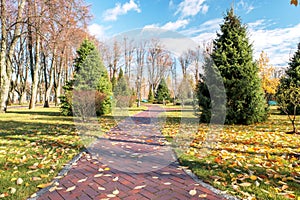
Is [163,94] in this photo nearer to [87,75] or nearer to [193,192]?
[87,75]

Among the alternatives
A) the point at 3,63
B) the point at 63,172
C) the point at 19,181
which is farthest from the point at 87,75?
the point at 19,181

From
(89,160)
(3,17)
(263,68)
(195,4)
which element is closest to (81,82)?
(3,17)

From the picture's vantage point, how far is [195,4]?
22.8ft

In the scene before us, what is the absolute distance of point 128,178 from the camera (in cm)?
321

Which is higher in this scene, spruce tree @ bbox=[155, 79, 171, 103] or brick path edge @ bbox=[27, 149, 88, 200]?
spruce tree @ bbox=[155, 79, 171, 103]

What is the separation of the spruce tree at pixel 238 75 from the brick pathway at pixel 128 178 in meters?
5.58

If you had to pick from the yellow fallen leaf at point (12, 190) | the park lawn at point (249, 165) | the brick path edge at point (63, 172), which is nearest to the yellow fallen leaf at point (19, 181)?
the yellow fallen leaf at point (12, 190)

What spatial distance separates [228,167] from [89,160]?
99.6 inches

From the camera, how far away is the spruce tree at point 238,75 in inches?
358

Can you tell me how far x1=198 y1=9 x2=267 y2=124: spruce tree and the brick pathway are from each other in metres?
5.58

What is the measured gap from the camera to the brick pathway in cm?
268

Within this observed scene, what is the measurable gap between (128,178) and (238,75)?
7760 mm

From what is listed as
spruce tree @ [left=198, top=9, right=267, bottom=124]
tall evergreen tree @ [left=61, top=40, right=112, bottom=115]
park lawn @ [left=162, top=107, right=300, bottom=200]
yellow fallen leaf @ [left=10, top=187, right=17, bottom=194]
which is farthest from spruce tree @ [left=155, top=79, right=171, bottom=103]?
yellow fallen leaf @ [left=10, top=187, right=17, bottom=194]

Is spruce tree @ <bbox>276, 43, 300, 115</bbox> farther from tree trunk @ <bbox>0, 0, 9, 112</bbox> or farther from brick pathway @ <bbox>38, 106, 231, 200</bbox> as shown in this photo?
tree trunk @ <bbox>0, 0, 9, 112</bbox>
